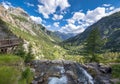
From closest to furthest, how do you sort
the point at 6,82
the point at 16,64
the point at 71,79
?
the point at 6,82 < the point at 16,64 < the point at 71,79

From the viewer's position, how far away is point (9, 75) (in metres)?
18.1

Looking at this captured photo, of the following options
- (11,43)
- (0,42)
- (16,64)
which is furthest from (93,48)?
(16,64)

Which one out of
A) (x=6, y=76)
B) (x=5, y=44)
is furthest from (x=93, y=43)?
(x=6, y=76)

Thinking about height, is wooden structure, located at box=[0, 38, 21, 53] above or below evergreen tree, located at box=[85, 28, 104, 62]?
below

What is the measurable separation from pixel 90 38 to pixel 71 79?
116 ft

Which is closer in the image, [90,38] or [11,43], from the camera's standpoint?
[11,43]

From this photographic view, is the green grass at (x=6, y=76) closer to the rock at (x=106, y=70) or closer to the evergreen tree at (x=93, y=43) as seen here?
the rock at (x=106, y=70)

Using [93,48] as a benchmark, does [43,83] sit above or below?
below

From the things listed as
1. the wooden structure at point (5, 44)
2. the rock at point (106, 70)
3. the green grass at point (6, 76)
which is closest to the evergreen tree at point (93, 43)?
the rock at point (106, 70)

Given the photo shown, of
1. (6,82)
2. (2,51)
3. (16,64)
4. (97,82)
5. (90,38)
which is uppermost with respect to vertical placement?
(90,38)

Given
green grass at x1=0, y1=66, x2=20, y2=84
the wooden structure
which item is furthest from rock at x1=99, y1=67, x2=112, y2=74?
green grass at x1=0, y1=66, x2=20, y2=84

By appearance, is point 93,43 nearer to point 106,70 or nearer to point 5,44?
point 106,70

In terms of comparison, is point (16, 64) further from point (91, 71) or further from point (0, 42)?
point (91, 71)

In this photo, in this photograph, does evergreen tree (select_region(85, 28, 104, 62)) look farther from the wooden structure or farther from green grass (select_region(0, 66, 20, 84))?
green grass (select_region(0, 66, 20, 84))
